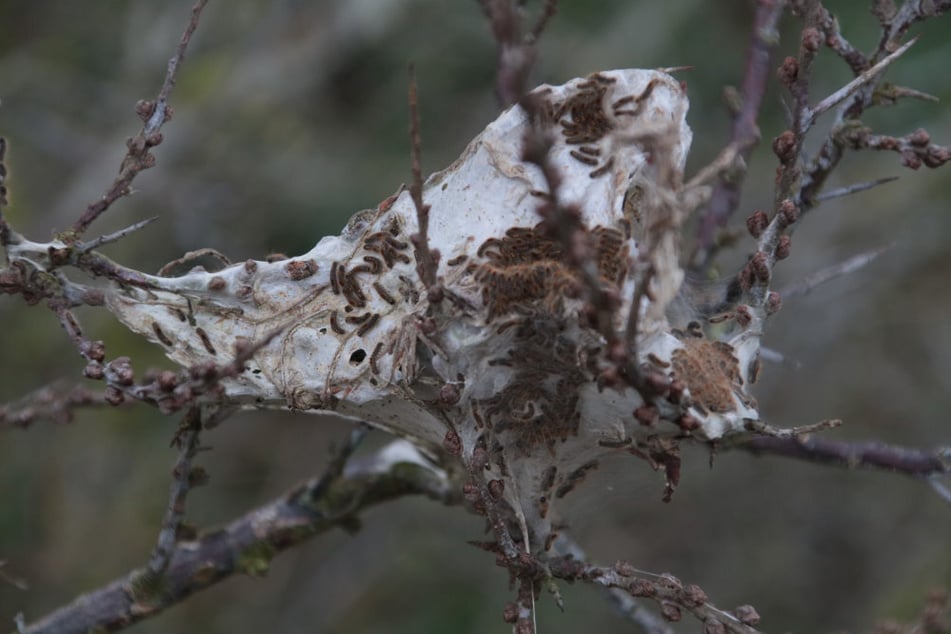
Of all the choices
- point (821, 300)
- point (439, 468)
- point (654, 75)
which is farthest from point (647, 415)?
point (821, 300)

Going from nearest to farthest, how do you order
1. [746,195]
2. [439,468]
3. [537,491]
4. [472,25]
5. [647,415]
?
[647,415]
[537,491]
[439,468]
[746,195]
[472,25]

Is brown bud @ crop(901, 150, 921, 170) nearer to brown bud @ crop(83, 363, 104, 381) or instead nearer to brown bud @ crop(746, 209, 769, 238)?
brown bud @ crop(746, 209, 769, 238)

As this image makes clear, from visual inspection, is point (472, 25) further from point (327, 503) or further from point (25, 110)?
point (327, 503)

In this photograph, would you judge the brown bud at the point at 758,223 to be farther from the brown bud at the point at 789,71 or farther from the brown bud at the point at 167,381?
the brown bud at the point at 167,381

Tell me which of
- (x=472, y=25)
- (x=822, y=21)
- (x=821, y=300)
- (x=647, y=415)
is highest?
(x=472, y=25)

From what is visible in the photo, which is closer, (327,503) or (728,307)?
(728,307)
